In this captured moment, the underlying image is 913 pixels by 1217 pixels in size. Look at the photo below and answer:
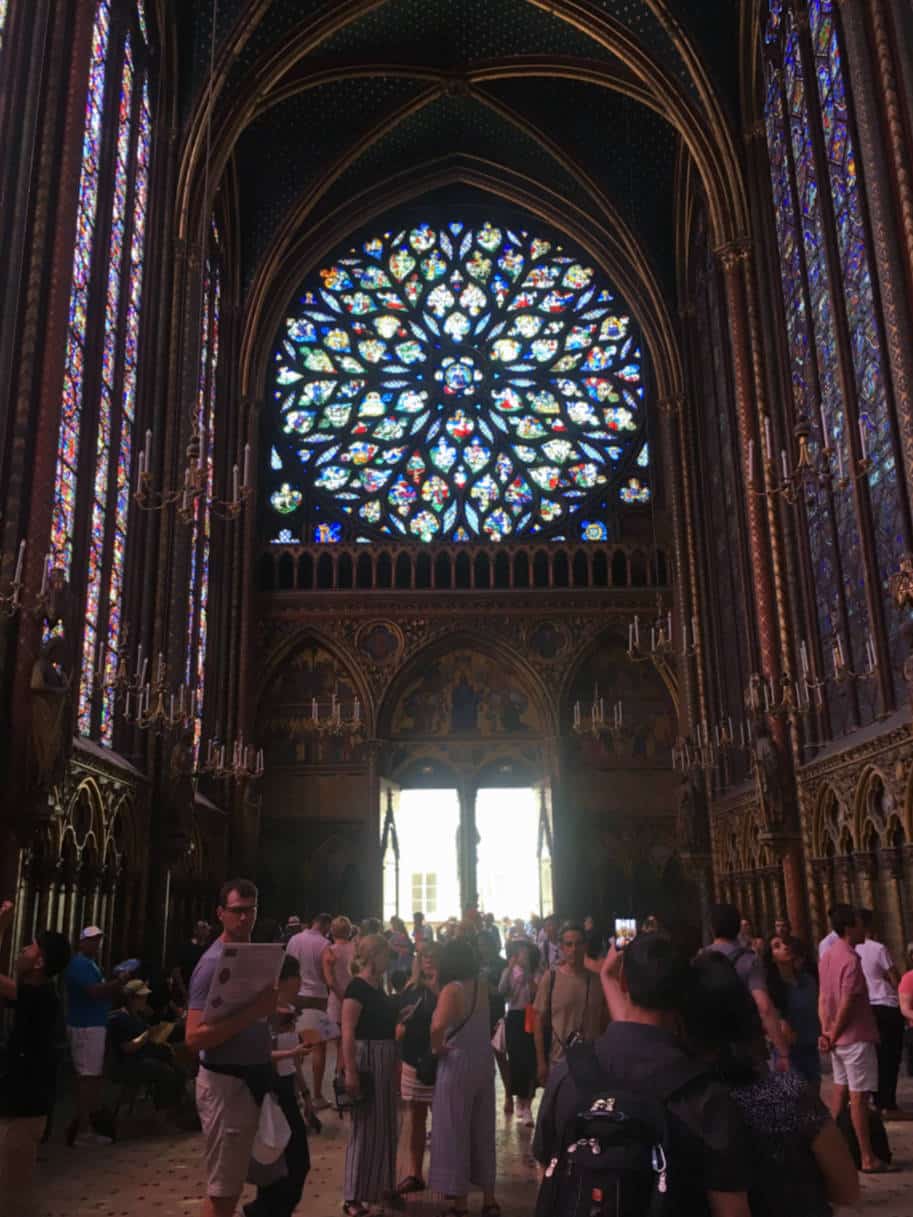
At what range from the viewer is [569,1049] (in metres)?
2.35

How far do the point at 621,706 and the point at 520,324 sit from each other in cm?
924

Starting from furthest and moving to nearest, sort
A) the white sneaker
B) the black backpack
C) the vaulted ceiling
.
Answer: the vaulted ceiling
the white sneaker
the black backpack

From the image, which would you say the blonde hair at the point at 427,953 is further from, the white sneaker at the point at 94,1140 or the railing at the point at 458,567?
the railing at the point at 458,567

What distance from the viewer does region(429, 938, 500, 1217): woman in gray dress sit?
18.2ft

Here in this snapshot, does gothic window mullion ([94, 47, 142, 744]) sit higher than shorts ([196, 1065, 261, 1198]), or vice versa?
gothic window mullion ([94, 47, 142, 744])

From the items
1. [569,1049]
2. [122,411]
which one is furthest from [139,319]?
[569,1049]

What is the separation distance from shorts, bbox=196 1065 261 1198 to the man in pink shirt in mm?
3840

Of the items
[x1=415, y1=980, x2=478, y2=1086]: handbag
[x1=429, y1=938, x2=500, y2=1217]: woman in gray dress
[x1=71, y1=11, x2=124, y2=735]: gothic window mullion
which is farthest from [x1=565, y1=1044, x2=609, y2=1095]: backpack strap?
[x1=71, y1=11, x2=124, y2=735]: gothic window mullion

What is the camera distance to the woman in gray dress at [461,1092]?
18.2ft

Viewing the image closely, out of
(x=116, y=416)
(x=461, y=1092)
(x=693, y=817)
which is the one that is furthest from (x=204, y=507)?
(x=461, y=1092)

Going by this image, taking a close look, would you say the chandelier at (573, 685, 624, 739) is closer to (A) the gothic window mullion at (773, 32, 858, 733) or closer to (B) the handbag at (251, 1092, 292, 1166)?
(A) the gothic window mullion at (773, 32, 858, 733)

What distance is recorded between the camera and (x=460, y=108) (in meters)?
23.9

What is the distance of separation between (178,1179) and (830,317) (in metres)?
12.9

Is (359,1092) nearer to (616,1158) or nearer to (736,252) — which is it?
(616,1158)
